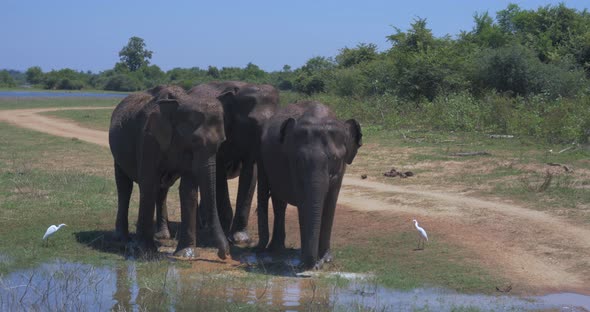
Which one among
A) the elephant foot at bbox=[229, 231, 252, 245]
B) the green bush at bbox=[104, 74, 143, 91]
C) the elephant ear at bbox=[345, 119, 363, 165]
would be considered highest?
the elephant ear at bbox=[345, 119, 363, 165]

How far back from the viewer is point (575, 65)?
106ft

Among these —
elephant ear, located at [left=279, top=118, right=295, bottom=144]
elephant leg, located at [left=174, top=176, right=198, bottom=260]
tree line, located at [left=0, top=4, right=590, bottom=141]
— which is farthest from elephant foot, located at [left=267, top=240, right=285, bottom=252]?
tree line, located at [left=0, top=4, right=590, bottom=141]

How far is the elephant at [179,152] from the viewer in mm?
11086

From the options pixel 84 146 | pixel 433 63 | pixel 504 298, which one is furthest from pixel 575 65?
pixel 504 298

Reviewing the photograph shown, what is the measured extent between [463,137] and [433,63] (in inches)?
335

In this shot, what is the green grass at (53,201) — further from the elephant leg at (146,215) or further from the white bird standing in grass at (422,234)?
the white bird standing in grass at (422,234)

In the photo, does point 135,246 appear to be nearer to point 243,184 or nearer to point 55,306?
point 243,184

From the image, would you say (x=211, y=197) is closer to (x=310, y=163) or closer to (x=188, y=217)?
(x=188, y=217)

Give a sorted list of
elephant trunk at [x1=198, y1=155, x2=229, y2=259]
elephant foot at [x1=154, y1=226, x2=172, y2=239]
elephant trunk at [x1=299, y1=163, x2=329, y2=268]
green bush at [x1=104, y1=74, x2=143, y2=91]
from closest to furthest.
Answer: elephant trunk at [x1=299, y1=163, x2=329, y2=268], elephant trunk at [x1=198, y1=155, x2=229, y2=259], elephant foot at [x1=154, y1=226, x2=172, y2=239], green bush at [x1=104, y1=74, x2=143, y2=91]

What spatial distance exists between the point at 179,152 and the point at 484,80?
2024 cm

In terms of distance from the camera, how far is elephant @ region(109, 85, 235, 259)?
36.4 ft

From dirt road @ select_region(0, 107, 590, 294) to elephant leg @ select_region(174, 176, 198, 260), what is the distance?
344 centimetres

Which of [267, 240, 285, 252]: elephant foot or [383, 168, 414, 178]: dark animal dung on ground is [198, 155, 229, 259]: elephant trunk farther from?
[383, 168, 414, 178]: dark animal dung on ground

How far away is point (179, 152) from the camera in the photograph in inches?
447
